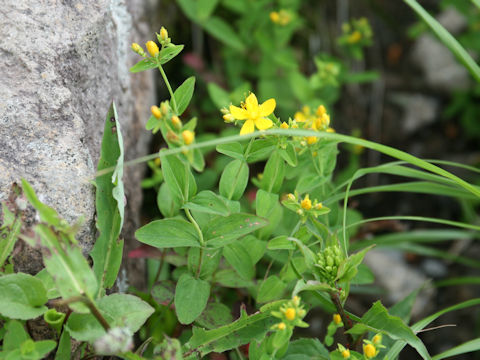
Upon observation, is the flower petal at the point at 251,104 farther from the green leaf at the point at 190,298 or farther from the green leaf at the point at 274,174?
the green leaf at the point at 190,298

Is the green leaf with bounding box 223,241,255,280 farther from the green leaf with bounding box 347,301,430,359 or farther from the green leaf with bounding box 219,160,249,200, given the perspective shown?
the green leaf with bounding box 347,301,430,359

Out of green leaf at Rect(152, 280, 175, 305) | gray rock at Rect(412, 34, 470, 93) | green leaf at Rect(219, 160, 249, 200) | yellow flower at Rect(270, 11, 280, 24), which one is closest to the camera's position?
green leaf at Rect(219, 160, 249, 200)

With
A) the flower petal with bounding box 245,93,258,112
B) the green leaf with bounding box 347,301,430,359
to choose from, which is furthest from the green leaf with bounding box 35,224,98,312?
the green leaf with bounding box 347,301,430,359

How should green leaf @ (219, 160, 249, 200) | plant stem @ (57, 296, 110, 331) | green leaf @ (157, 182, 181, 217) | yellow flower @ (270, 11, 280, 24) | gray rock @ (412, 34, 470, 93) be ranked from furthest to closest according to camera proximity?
gray rock @ (412, 34, 470, 93) → yellow flower @ (270, 11, 280, 24) → green leaf @ (157, 182, 181, 217) → green leaf @ (219, 160, 249, 200) → plant stem @ (57, 296, 110, 331)

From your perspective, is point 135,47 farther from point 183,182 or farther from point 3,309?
point 3,309

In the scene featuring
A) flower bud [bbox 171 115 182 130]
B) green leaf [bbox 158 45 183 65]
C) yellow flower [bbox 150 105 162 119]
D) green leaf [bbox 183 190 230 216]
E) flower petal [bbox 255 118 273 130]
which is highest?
green leaf [bbox 158 45 183 65]

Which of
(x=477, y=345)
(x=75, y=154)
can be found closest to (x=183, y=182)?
(x=75, y=154)

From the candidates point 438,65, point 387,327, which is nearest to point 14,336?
point 387,327
